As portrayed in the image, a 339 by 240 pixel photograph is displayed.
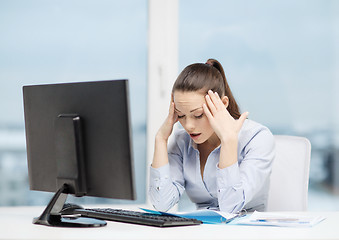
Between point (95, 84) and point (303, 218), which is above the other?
point (95, 84)

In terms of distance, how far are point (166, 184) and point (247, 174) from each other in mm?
321

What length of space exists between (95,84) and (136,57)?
1.60 m

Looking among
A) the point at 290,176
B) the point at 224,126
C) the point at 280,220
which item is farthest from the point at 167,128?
the point at 280,220

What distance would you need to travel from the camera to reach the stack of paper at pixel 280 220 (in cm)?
134

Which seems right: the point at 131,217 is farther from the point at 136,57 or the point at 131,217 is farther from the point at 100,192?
the point at 136,57

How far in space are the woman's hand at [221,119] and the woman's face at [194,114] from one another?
3cm

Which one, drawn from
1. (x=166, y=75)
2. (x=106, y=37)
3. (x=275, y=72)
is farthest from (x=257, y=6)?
(x=106, y=37)

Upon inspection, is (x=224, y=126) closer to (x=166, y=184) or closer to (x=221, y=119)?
(x=221, y=119)

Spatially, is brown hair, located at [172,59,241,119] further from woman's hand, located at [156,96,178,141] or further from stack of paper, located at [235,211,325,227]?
stack of paper, located at [235,211,325,227]

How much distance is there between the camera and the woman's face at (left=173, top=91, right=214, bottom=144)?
1.80m

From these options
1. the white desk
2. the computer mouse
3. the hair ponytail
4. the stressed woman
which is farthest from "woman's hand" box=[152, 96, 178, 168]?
the white desk

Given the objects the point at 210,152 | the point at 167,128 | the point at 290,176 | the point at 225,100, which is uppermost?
the point at 225,100

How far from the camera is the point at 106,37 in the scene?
287cm

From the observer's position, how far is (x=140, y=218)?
134cm
